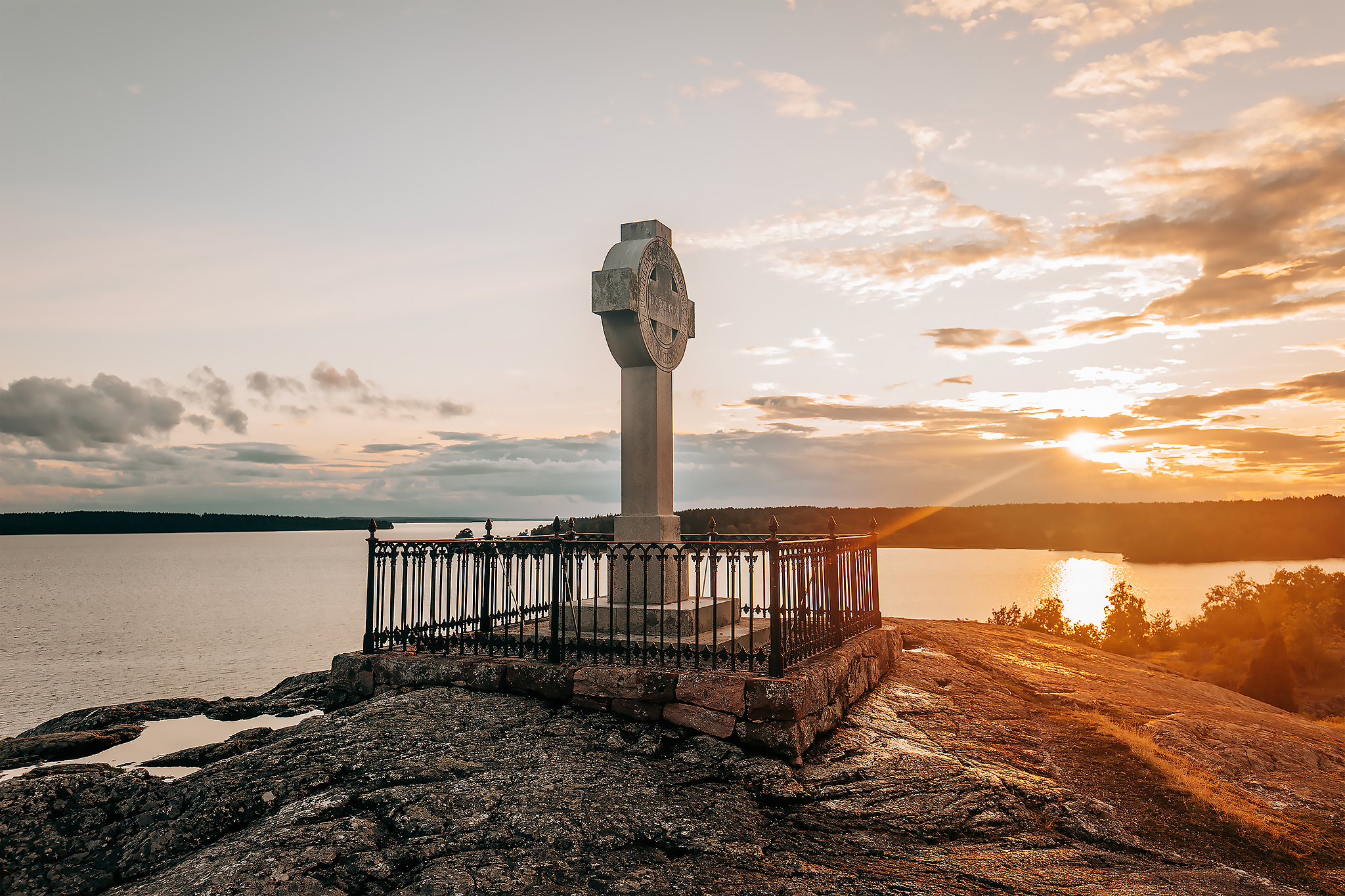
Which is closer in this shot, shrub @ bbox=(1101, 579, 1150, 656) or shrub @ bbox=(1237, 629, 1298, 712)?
shrub @ bbox=(1237, 629, 1298, 712)

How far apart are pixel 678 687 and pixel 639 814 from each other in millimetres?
1757

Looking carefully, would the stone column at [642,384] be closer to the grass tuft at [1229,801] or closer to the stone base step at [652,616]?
the stone base step at [652,616]

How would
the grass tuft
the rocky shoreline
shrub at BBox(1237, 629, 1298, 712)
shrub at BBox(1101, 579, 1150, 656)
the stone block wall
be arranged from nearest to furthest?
the rocky shoreline < the grass tuft < the stone block wall < shrub at BBox(1237, 629, 1298, 712) < shrub at BBox(1101, 579, 1150, 656)

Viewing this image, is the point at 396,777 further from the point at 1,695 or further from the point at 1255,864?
the point at 1,695

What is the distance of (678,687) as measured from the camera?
22.9 ft

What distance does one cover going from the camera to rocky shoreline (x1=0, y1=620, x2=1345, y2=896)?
464 cm

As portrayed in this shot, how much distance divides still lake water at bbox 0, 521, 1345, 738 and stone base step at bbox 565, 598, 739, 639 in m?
15.6

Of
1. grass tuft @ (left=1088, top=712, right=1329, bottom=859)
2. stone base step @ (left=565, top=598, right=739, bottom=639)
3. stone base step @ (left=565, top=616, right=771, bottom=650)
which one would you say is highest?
stone base step @ (left=565, top=598, right=739, bottom=639)

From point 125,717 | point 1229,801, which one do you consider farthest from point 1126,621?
point 125,717

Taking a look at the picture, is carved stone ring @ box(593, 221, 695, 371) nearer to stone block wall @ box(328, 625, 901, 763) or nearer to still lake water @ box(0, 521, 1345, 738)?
stone block wall @ box(328, 625, 901, 763)

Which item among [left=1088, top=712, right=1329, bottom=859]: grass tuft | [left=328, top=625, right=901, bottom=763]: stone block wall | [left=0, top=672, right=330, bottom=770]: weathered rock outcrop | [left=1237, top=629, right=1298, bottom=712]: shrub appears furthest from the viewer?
[left=1237, top=629, right=1298, bottom=712]: shrub

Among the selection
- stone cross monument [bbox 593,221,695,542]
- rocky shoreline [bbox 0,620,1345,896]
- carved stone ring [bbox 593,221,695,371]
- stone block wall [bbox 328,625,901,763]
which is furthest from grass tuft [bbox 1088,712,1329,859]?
carved stone ring [bbox 593,221,695,371]

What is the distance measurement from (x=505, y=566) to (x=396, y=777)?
3.68 metres

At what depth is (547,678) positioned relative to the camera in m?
7.64
